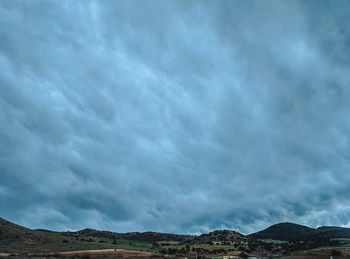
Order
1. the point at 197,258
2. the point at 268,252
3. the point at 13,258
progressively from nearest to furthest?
the point at 13,258
the point at 197,258
the point at 268,252

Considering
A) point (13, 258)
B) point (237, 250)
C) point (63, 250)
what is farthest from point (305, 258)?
point (13, 258)

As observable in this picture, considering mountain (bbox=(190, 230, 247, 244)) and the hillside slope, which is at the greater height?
mountain (bbox=(190, 230, 247, 244))

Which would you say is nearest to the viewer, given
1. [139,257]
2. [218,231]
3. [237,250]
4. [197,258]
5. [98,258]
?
[98,258]

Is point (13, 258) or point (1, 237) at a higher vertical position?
point (1, 237)

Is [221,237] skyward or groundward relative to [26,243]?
skyward

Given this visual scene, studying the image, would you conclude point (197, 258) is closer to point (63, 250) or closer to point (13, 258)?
point (63, 250)

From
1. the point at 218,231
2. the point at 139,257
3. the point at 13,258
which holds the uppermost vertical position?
the point at 218,231

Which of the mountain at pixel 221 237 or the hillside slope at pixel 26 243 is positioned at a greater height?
the mountain at pixel 221 237

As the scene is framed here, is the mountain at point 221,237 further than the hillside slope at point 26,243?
Yes

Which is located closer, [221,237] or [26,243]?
[26,243]

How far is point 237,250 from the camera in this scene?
128m

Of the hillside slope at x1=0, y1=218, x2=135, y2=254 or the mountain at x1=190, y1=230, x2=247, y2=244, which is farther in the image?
the mountain at x1=190, y1=230, x2=247, y2=244

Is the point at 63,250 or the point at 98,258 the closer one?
the point at 98,258

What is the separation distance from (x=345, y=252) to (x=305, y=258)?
1754 cm
